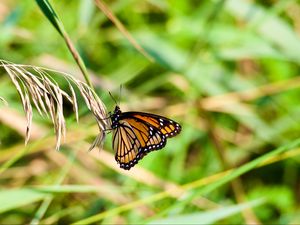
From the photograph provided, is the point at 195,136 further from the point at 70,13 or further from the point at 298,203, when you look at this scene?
the point at 70,13

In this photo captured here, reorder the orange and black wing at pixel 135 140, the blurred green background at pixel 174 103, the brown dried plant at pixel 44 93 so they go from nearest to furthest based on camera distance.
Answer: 1. the brown dried plant at pixel 44 93
2. the orange and black wing at pixel 135 140
3. the blurred green background at pixel 174 103

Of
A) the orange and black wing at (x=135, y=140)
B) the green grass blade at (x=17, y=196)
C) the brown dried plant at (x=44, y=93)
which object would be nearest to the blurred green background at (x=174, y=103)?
the orange and black wing at (x=135, y=140)

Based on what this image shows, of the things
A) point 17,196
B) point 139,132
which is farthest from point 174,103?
point 17,196

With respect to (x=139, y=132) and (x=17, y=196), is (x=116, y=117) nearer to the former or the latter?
(x=139, y=132)

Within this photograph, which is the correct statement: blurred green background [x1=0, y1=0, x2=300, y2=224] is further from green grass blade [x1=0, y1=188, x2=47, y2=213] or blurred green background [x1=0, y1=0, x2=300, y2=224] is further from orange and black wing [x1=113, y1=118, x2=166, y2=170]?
green grass blade [x1=0, y1=188, x2=47, y2=213]

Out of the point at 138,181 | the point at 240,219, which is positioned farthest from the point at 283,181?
the point at 138,181

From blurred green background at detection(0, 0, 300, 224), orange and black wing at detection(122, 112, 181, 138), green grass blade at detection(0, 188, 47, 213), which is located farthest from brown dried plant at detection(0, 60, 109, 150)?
blurred green background at detection(0, 0, 300, 224)

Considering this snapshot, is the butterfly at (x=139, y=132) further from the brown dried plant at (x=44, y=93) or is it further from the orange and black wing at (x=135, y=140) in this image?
the brown dried plant at (x=44, y=93)
